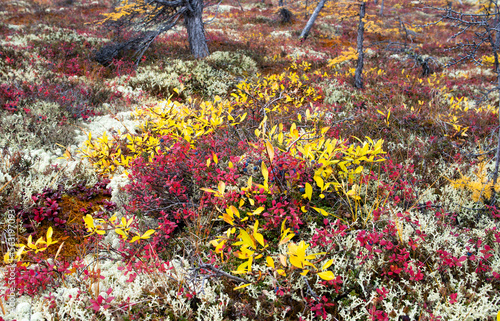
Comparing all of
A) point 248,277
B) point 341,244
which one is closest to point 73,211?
point 248,277

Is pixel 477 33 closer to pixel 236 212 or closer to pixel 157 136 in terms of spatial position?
pixel 236 212

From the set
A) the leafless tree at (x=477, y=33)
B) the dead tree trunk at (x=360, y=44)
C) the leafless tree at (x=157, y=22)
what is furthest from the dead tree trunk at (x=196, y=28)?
the leafless tree at (x=477, y=33)

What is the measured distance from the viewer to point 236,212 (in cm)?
182

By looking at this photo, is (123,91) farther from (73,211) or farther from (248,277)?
(248,277)

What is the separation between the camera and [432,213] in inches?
103

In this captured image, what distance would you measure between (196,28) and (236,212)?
9.58 metres

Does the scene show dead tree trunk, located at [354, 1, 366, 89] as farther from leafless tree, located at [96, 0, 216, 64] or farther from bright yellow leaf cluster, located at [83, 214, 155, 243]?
bright yellow leaf cluster, located at [83, 214, 155, 243]

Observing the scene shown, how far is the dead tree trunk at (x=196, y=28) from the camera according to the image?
930 cm

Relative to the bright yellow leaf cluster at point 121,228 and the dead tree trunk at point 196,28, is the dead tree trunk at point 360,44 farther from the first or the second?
the bright yellow leaf cluster at point 121,228

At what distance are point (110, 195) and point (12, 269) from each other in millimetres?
1614

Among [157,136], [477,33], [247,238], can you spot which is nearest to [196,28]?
[157,136]

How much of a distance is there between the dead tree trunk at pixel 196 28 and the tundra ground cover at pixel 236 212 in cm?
399

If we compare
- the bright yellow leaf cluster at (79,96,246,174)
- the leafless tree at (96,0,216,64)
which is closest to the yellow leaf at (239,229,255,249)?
the bright yellow leaf cluster at (79,96,246,174)

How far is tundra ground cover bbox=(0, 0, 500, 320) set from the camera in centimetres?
192
